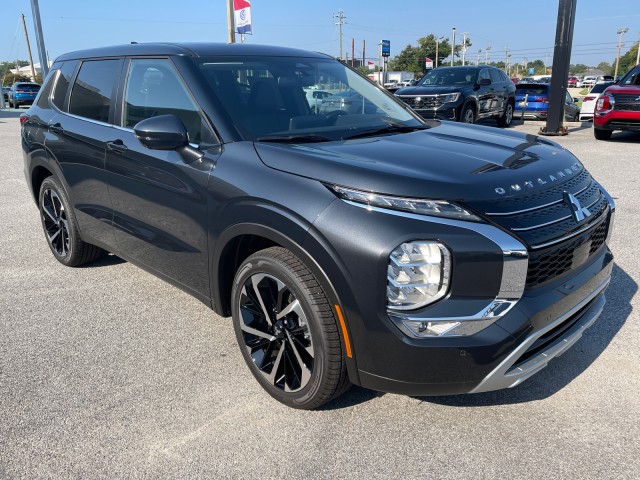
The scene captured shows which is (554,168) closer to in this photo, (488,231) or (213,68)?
(488,231)

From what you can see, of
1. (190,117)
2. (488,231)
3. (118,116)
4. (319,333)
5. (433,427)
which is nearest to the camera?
(488,231)

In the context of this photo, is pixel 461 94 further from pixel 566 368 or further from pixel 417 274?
pixel 417 274

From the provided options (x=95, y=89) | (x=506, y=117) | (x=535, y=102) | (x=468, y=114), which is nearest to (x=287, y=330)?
(x=95, y=89)

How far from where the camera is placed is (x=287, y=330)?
2764 millimetres

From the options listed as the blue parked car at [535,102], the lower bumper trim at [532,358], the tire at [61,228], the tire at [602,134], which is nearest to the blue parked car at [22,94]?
the blue parked car at [535,102]

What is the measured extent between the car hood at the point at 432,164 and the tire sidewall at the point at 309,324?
0.48 metres

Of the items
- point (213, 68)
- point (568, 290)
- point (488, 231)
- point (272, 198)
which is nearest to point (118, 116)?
point (213, 68)

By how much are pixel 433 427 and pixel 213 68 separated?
2.39m

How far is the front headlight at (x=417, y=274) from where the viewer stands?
227 centimetres

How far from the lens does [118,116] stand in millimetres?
3850

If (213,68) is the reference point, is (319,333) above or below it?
below

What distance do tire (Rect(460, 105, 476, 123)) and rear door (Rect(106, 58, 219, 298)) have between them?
443 inches

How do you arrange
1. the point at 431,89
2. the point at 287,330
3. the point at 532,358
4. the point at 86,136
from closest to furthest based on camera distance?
→ the point at 532,358 → the point at 287,330 → the point at 86,136 → the point at 431,89

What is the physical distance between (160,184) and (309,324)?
141 centimetres
